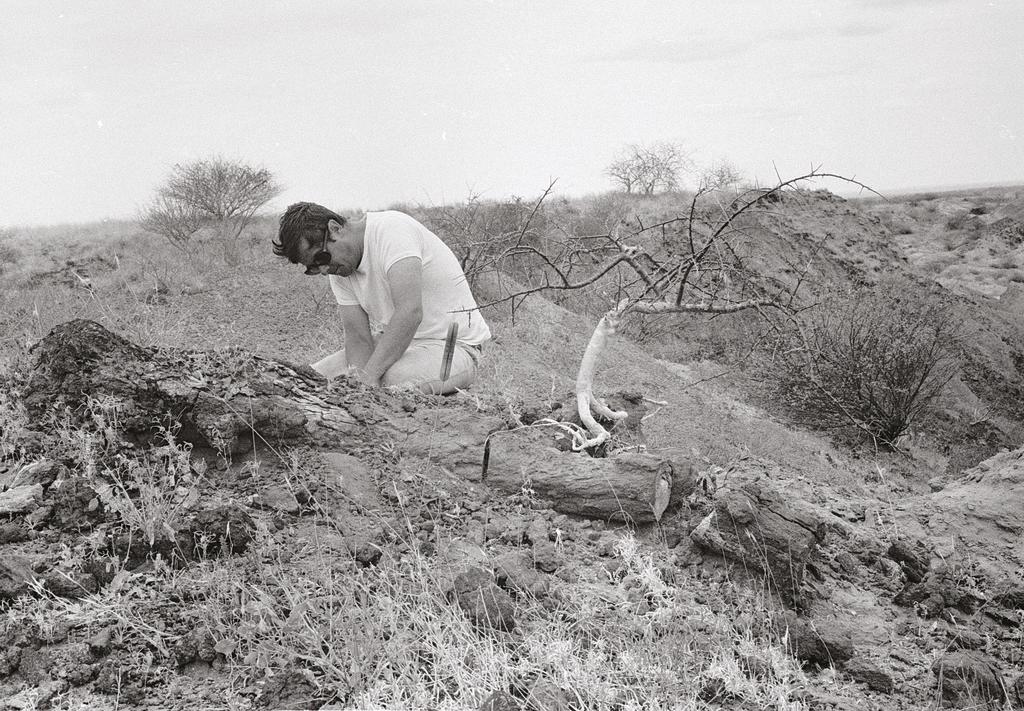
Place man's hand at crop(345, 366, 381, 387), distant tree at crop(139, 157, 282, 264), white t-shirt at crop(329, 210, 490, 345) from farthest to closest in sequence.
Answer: distant tree at crop(139, 157, 282, 264) → white t-shirt at crop(329, 210, 490, 345) → man's hand at crop(345, 366, 381, 387)

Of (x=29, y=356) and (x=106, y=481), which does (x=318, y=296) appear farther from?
(x=106, y=481)

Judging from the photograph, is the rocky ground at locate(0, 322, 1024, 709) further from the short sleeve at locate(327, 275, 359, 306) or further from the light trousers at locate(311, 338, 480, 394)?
the short sleeve at locate(327, 275, 359, 306)

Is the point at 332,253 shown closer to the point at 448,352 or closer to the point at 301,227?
the point at 301,227

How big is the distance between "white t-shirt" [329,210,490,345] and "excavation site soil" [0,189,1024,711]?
644mm

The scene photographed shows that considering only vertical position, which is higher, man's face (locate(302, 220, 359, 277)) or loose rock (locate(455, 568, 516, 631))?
man's face (locate(302, 220, 359, 277))

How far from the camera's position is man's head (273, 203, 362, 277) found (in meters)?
3.55

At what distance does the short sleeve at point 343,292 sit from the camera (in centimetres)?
392

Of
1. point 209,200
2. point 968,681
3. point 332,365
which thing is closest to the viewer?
point 968,681

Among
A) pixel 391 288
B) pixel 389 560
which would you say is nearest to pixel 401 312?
pixel 391 288

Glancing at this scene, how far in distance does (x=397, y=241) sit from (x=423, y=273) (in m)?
0.28

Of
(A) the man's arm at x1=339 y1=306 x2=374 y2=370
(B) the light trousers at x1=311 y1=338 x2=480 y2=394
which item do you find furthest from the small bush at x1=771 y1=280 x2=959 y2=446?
(A) the man's arm at x1=339 y1=306 x2=374 y2=370

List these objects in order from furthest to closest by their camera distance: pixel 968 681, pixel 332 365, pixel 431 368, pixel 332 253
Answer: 1. pixel 332 365
2. pixel 431 368
3. pixel 332 253
4. pixel 968 681

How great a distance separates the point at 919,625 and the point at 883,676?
36 centimetres

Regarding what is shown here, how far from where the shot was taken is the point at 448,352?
3.87m
